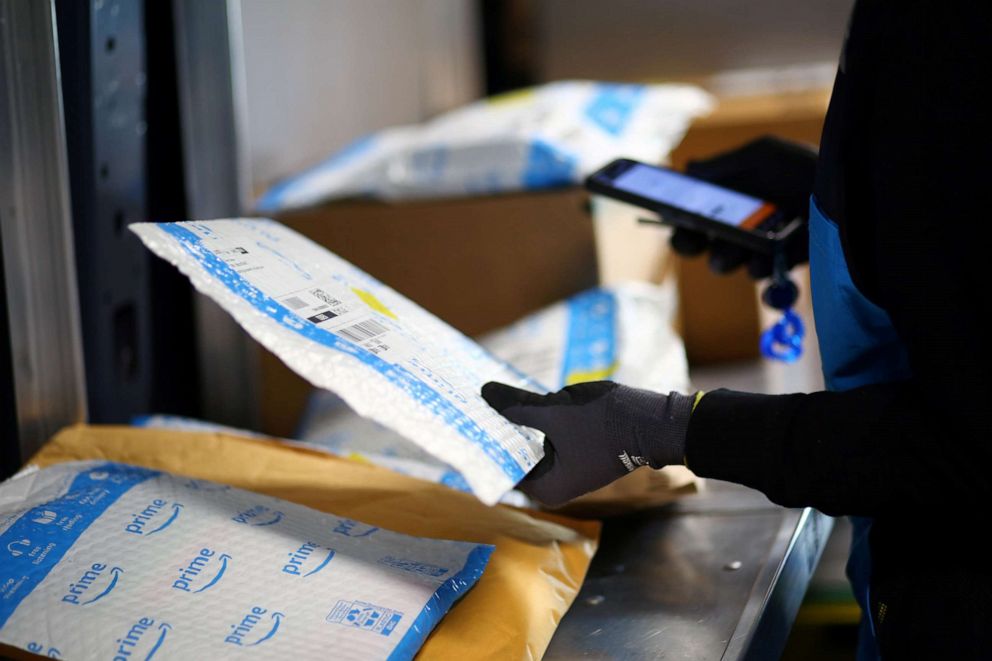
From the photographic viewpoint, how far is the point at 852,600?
1.19 meters

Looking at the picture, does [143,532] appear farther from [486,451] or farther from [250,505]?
[486,451]

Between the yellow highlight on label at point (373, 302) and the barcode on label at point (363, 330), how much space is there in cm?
4

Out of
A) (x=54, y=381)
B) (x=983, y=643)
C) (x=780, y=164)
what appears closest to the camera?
(x=983, y=643)

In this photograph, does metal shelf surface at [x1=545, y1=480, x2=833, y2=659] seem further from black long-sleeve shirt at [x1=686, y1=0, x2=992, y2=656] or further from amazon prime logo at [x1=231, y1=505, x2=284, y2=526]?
amazon prime logo at [x1=231, y1=505, x2=284, y2=526]

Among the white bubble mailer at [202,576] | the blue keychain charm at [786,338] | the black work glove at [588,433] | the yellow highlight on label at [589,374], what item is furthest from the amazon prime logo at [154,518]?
the blue keychain charm at [786,338]

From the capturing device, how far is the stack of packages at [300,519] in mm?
619

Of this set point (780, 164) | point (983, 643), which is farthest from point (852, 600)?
point (983, 643)

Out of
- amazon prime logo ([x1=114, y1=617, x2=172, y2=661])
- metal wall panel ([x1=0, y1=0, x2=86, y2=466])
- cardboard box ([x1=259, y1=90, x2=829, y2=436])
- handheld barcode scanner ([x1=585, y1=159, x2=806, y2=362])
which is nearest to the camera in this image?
amazon prime logo ([x1=114, y1=617, x2=172, y2=661])

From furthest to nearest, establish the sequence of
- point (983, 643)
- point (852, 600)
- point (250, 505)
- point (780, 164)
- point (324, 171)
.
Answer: point (324, 171)
point (852, 600)
point (780, 164)
point (250, 505)
point (983, 643)

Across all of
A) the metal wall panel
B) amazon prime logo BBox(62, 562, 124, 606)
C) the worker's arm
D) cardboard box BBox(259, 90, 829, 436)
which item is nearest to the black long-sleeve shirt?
the worker's arm

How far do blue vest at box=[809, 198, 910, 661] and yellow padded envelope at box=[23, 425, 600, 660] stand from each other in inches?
8.4

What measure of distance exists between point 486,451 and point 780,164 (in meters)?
0.58

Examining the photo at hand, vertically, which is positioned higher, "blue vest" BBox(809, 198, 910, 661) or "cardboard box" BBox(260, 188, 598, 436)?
"blue vest" BBox(809, 198, 910, 661)

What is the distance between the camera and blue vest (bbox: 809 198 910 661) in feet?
2.29
